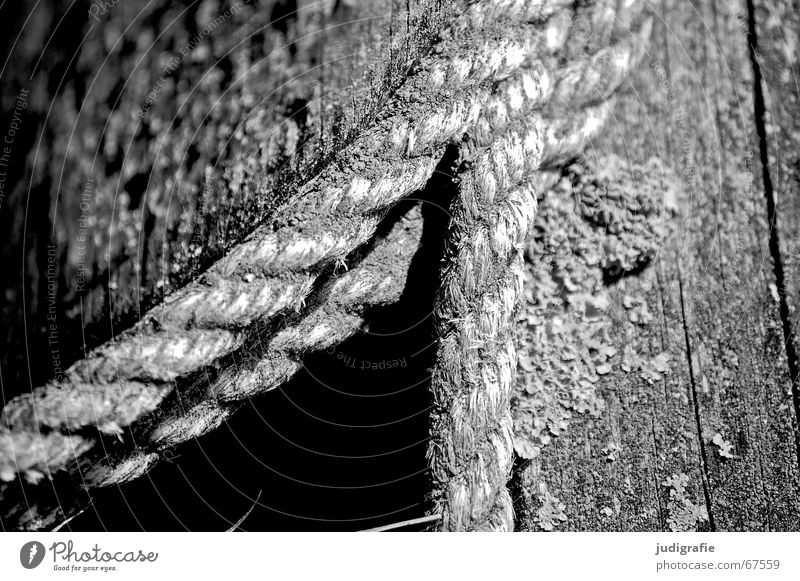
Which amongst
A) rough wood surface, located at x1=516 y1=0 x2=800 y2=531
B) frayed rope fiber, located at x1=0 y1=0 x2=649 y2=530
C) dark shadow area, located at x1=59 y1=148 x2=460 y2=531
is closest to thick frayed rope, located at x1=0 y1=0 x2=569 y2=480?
frayed rope fiber, located at x1=0 y1=0 x2=649 y2=530

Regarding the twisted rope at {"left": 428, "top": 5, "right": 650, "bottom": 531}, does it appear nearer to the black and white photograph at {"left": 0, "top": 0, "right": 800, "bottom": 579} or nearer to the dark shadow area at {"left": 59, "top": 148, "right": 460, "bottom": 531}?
the black and white photograph at {"left": 0, "top": 0, "right": 800, "bottom": 579}

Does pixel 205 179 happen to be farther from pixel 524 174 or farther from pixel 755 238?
pixel 755 238

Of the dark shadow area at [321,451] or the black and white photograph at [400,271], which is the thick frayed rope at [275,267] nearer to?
the black and white photograph at [400,271]

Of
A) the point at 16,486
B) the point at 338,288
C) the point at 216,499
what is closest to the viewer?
the point at 16,486

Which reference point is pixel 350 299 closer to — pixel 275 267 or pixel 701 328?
pixel 275 267
